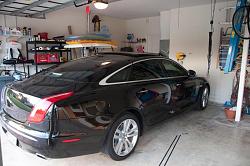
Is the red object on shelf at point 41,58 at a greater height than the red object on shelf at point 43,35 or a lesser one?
lesser

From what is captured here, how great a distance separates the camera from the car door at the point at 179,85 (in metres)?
3.26

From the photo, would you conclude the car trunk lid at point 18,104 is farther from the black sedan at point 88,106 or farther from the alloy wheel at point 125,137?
the alloy wheel at point 125,137

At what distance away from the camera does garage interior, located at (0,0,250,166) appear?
2582 mm

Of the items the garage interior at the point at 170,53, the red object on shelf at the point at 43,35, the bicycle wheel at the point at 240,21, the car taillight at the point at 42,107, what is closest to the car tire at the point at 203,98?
the garage interior at the point at 170,53

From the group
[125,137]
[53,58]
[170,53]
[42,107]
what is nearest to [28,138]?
[42,107]

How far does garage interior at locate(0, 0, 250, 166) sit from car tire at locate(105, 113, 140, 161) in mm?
122

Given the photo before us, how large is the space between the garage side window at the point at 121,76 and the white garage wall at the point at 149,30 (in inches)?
208

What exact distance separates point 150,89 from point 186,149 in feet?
3.17

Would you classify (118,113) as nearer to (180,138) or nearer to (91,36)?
(180,138)

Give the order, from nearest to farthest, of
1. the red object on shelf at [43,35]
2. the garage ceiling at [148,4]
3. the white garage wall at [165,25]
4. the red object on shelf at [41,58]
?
1. the garage ceiling at [148,4]
2. the red object on shelf at [41,58]
3. the red object on shelf at [43,35]
4. the white garage wall at [165,25]

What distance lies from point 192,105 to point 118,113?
2227mm

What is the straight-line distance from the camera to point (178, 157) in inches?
98.7

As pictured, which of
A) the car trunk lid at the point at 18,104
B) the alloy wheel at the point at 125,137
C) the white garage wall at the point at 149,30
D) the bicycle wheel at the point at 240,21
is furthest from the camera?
the white garage wall at the point at 149,30

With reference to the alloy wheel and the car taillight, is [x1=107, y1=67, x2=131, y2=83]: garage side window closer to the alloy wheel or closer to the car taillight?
the alloy wheel
